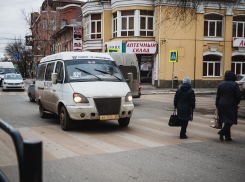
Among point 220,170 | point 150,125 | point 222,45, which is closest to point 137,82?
point 150,125

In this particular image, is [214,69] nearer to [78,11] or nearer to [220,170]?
[220,170]

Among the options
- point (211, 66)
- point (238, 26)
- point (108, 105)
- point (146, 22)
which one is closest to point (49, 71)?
point (108, 105)

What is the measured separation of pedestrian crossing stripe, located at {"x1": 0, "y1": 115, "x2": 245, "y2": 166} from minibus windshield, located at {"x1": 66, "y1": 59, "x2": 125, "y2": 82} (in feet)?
5.02

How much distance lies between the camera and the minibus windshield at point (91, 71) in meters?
7.95

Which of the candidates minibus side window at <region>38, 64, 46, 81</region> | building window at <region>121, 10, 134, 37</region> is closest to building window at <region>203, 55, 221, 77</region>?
building window at <region>121, 10, 134, 37</region>

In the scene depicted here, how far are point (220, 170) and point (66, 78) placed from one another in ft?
16.2

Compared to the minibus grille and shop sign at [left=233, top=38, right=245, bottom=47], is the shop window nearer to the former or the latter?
shop sign at [left=233, top=38, right=245, bottom=47]

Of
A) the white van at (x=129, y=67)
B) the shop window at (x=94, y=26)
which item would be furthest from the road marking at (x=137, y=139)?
the shop window at (x=94, y=26)

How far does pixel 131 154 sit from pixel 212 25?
89.1 feet

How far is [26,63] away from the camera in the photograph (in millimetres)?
64000

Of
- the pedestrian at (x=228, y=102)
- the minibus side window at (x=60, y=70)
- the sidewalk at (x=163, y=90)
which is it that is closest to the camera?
the pedestrian at (x=228, y=102)

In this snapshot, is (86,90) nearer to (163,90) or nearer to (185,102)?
(185,102)

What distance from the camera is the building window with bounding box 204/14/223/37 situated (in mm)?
29344

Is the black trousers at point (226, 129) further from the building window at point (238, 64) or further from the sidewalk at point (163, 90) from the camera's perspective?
the building window at point (238, 64)
